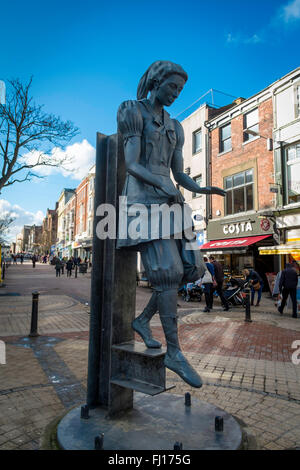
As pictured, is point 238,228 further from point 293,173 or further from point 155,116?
point 155,116

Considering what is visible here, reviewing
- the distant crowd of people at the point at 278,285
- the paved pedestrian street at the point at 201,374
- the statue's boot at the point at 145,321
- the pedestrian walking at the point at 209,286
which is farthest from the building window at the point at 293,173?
the statue's boot at the point at 145,321

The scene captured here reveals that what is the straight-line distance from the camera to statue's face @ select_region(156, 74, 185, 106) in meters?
2.36

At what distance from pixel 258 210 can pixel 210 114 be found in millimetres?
8644

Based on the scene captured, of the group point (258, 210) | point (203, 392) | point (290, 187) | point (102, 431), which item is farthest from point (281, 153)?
point (102, 431)

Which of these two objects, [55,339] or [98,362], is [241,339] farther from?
[98,362]

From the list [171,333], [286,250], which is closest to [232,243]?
[286,250]

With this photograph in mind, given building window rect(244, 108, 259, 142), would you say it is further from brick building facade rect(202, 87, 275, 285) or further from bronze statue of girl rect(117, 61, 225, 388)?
bronze statue of girl rect(117, 61, 225, 388)

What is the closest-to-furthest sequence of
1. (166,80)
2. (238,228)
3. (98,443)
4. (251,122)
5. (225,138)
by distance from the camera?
(98,443), (166,80), (251,122), (238,228), (225,138)

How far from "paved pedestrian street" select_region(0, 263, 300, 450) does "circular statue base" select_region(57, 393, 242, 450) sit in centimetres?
27

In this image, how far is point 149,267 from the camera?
227 cm

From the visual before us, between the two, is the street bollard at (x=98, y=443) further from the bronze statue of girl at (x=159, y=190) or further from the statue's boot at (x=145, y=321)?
the statue's boot at (x=145, y=321)

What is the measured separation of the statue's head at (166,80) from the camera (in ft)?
7.70

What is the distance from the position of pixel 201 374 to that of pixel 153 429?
1837 millimetres

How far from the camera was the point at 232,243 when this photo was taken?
1750 centimetres
